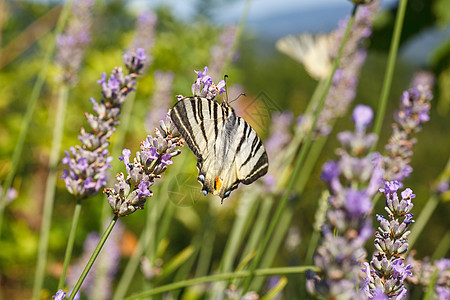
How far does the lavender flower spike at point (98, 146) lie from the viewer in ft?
2.97

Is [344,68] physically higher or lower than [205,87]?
higher

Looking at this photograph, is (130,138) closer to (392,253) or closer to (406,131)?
(406,131)

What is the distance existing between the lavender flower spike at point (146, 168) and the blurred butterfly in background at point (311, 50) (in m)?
1.17

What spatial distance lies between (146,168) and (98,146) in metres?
0.21

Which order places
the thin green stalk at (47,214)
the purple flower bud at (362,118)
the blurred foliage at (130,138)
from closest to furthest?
the purple flower bud at (362,118) < the thin green stalk at (47,214) < the blurred foliage at (130,138)

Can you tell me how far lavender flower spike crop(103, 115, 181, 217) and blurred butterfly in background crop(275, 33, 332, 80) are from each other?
1172mm

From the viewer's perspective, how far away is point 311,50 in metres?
1.92

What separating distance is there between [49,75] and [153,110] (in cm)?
126

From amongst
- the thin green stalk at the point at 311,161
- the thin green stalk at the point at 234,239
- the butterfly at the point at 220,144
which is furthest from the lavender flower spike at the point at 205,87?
the thin green stalk at the point at 311,161

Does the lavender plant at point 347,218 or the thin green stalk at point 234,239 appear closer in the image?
the lavender plant at point 347,218

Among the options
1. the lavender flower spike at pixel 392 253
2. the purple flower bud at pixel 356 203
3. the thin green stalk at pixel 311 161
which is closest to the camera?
the purple flower bud at pixel 356 203

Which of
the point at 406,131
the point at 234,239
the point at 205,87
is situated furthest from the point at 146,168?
the point at 234,239

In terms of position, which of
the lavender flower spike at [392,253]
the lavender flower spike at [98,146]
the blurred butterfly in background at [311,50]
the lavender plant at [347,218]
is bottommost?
the lavender flower spike at [392,253]

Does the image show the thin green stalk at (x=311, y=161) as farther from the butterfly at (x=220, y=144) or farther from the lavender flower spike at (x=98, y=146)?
the lavender flower spike at (x=98, y=146)
